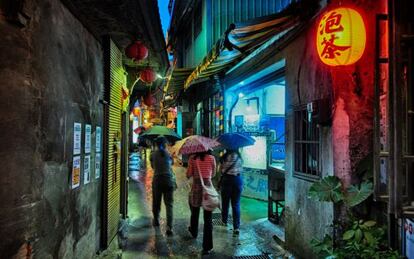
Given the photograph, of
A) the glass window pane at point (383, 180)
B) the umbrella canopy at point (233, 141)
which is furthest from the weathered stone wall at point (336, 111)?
the umbrella canopy at point (233, 141)

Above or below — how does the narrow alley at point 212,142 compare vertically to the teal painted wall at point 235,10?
below

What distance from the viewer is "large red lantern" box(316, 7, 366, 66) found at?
4.70 m

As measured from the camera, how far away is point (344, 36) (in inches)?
187

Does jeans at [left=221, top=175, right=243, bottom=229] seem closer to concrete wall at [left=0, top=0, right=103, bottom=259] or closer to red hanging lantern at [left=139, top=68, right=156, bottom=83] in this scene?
red hanging lantern at [left=139, top=68, right=156, bottom=83]

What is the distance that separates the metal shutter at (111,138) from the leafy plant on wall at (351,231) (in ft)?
14.4

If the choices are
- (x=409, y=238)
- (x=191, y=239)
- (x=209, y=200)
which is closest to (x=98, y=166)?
(x=209, y=200)

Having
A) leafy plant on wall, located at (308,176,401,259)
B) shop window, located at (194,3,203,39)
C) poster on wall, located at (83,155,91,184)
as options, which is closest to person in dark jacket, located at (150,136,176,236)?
poster on wall, located at (83,155,91,184)

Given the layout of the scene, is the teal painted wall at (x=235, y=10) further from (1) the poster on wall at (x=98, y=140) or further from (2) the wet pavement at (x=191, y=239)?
(1) the poster on wall at (x=98, y=140)

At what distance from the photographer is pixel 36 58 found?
3.65 m

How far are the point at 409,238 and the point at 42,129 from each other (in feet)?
16.1

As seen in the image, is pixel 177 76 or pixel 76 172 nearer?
pixel 76 172

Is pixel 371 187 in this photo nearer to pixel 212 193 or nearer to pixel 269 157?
pixel 212 193

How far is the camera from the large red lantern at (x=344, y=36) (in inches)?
185

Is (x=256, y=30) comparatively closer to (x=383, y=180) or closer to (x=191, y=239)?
(x=383, y=180)
